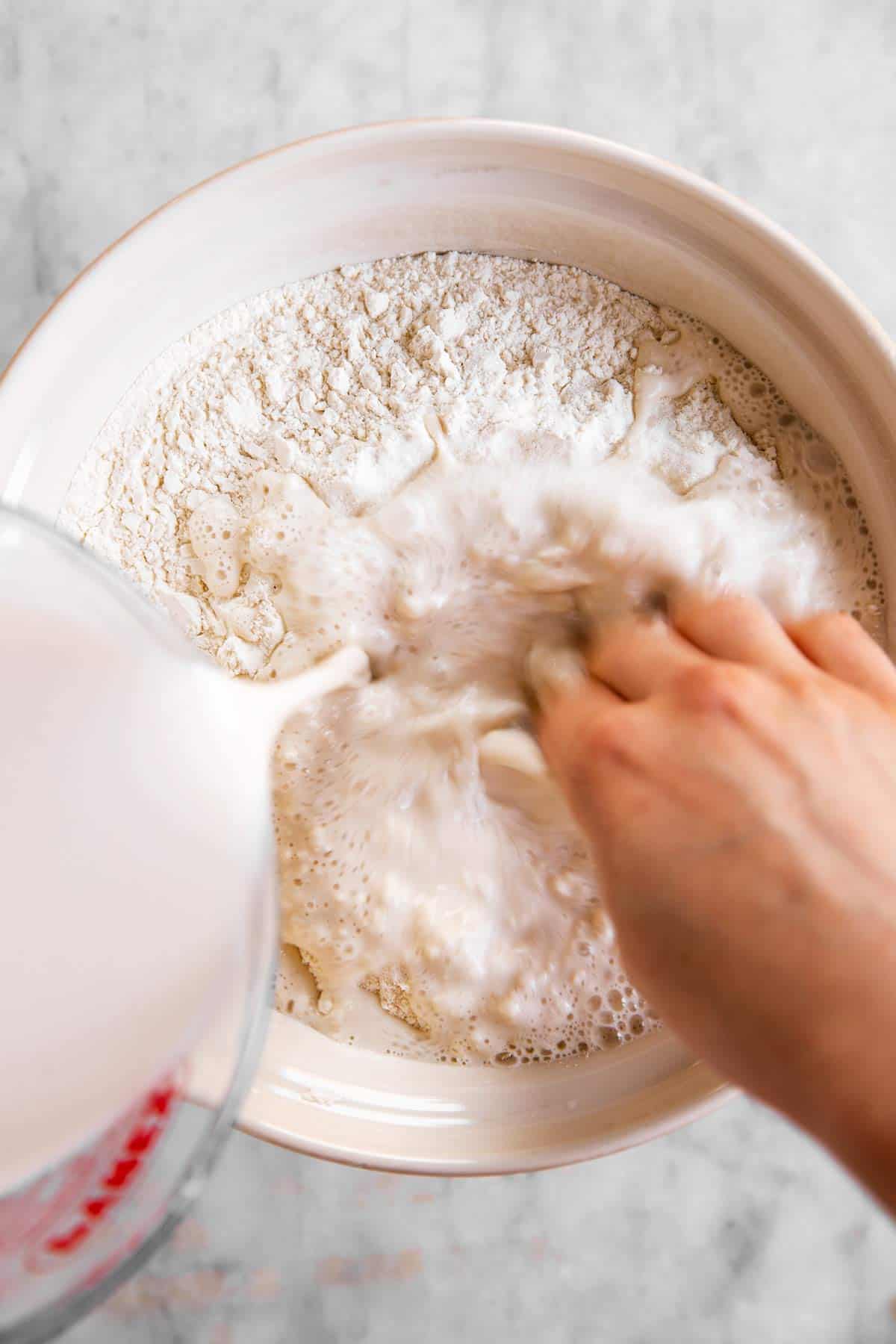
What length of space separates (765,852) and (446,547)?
254 mm

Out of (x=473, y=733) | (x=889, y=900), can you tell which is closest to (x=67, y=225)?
(x=473, y=733)

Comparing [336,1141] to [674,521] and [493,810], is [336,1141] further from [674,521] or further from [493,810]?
[674,521]

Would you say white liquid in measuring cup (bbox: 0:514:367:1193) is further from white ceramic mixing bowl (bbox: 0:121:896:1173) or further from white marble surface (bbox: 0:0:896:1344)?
white marble surface (bbox: 0:0:896:1344)

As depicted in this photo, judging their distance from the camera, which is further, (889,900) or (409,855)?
(409,855)

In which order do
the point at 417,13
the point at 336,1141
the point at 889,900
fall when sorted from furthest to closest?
1. the point at 417,13
2. the point at 336,1141
3. the point at 889,900

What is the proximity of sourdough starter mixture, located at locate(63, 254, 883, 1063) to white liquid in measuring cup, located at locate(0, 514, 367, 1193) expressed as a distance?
7.2 inches

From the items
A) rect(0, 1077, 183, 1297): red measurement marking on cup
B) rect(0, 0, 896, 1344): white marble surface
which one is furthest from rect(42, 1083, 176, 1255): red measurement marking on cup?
rect(0, 0, 896, 1344): white marble surface

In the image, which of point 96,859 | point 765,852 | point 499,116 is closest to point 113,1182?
point 96,859

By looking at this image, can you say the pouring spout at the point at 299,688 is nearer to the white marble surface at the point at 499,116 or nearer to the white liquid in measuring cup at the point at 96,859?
the white liquid in measuring cup at the point at 96,859

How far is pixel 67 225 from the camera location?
0.71 meters

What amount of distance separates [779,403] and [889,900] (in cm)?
33

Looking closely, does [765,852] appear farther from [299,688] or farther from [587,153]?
[587,153]

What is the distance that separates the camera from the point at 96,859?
1.32ft

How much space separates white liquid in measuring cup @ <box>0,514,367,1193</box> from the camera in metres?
0.40
